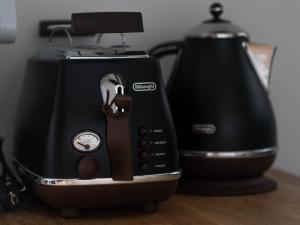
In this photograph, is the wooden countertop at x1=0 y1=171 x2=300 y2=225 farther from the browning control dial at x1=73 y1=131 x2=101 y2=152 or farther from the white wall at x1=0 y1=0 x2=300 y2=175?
the white wall at x1=0 y1=0 x2=300 y2=175

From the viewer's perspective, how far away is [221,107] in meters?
1.12

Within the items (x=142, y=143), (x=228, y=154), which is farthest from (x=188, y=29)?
(x=142, y=143)

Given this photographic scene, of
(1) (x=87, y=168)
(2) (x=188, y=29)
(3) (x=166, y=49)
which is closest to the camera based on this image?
(1) (x=87, y=168)

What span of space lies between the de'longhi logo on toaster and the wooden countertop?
195 mm

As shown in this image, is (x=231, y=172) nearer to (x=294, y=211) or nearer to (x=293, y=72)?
(x=294, y=211)

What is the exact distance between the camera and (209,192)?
1138mm

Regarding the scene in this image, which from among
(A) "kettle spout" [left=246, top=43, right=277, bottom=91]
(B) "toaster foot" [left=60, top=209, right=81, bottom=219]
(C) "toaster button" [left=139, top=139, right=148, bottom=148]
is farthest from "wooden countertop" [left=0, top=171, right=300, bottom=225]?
(A) "kettle spout" [left=246, top=43, right=277, bottom=91]

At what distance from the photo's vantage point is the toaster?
3.10 feet

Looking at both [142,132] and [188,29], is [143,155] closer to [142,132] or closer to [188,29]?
[142,132]

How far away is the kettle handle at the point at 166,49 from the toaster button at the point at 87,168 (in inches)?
14.0

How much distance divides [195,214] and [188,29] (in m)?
0.48

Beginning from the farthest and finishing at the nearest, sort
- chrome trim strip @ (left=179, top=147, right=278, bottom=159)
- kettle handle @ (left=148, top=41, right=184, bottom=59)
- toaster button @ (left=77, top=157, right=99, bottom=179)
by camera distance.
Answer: kettle handle @ (left=148, top=41, right=184, bottom=59) → chrome trim strip @ (left=179, top=147, right=278, bottom=159) → toaster button @ (left=77, top=157, right=99, bottom=179)

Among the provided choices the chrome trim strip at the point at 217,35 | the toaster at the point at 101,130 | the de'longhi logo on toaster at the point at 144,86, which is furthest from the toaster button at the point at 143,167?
the chrome trim strip at the point at 217,35

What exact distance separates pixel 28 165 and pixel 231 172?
349 millimetres
